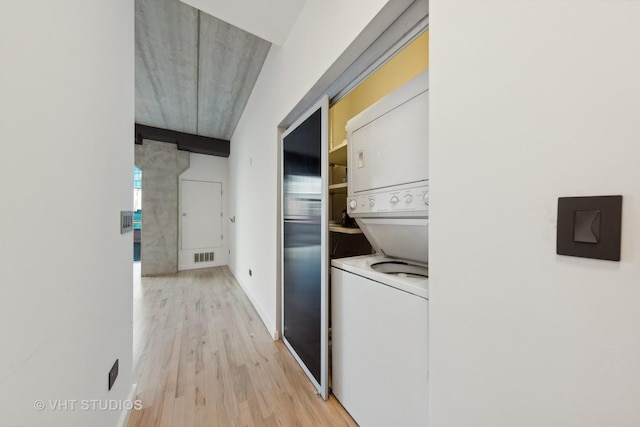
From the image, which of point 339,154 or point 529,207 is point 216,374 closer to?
point 339,154

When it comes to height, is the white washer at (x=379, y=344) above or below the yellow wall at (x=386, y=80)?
below

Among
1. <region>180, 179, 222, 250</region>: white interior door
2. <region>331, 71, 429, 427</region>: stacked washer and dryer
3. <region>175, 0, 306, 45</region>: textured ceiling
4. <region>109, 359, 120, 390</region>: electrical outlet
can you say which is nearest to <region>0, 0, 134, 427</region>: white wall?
<region>109, 359, 120, 390</region>: electrical outlet

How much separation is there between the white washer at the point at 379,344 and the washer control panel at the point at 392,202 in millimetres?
315

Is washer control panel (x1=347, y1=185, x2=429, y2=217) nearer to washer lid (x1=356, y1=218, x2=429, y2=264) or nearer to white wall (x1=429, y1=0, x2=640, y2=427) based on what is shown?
washer lid (x1=356, y1=218, x2=429, y2=264)

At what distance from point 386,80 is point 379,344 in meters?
1.85

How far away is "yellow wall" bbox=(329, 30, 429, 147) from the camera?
1526mm

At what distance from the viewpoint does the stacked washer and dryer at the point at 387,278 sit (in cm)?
89

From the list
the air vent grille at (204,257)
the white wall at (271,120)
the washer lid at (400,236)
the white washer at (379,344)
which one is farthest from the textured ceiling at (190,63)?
the air vent grille at (204,257)

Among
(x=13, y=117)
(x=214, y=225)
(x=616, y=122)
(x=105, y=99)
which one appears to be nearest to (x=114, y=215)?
(x=105, y=99)

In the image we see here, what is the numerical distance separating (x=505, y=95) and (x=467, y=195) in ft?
0.87

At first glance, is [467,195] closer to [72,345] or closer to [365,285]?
[365,285]

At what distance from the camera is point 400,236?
1136 millimetres

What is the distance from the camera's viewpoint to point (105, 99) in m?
0.99

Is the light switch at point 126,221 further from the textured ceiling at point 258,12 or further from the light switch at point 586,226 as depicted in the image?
the light switch at point 586,226
